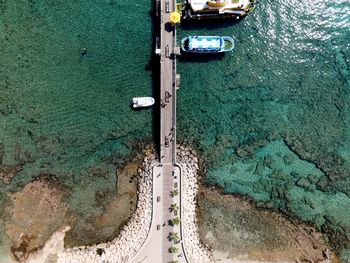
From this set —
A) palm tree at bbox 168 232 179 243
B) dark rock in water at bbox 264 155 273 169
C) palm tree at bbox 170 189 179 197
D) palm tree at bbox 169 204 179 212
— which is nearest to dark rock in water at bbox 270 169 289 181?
dark rock in water at bbox 264 155 273 169

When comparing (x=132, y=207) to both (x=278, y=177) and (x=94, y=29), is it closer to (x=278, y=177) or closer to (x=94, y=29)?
(x=278, y=177)

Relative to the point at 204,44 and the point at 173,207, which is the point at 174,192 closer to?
the point at 173,207

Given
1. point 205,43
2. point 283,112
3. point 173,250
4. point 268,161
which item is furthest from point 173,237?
point 205,43

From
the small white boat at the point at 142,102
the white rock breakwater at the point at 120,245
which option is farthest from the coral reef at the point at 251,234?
the small white boat at the point at 142,102

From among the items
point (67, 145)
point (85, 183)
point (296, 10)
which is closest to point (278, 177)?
point (296, 10)

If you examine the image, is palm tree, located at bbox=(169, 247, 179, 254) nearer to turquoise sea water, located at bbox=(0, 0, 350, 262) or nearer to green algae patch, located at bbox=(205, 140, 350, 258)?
green algae patch, located at bbox=(205, 140, 350, 258)

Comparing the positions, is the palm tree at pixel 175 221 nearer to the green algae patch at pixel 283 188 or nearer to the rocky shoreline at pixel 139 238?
the rocky shoreline at pixel 139 238
